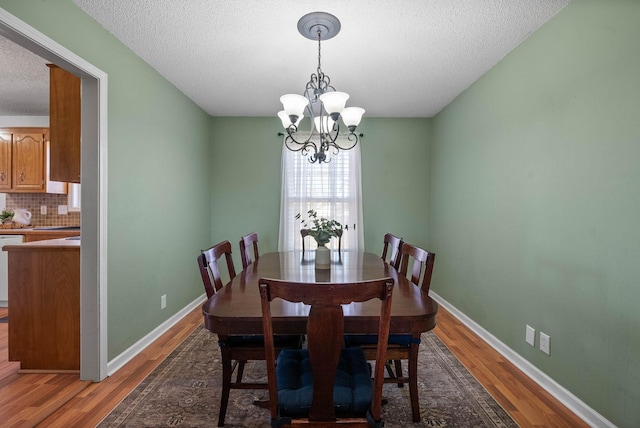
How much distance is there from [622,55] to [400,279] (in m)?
1.58

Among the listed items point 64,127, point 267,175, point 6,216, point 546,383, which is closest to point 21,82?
point 64,127

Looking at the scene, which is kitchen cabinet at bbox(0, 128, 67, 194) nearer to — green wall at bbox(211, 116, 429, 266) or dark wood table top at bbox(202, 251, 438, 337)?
green wall at bbox(211, 116, 429, 266)

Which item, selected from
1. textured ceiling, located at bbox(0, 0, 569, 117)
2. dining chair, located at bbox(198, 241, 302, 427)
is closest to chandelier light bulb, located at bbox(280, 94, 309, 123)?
textured ceiling, located at bbox(0, 0, 569, 117)

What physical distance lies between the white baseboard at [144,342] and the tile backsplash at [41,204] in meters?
2.26

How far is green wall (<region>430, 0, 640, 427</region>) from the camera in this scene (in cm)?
154

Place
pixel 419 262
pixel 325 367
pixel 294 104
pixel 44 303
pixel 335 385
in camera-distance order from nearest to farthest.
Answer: pixel 325 367, pixel 335 385, pixel 419 262, pixel 294 104, pixel 44 303

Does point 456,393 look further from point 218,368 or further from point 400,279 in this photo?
point 218,368

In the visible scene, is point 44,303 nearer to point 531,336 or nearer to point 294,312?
point 294,312

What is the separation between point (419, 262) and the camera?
6.43ft

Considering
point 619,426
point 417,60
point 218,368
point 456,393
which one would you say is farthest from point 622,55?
point 218,368

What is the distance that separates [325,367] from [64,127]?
96.6 inches

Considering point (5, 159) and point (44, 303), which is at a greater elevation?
point (5, 159)

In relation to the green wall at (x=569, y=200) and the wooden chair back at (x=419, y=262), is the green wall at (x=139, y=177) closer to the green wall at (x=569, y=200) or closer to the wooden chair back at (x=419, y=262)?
the wooden chair back at (x=419, y=262)

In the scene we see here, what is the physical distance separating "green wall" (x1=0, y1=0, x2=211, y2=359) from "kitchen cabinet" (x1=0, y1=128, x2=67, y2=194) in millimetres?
2036
